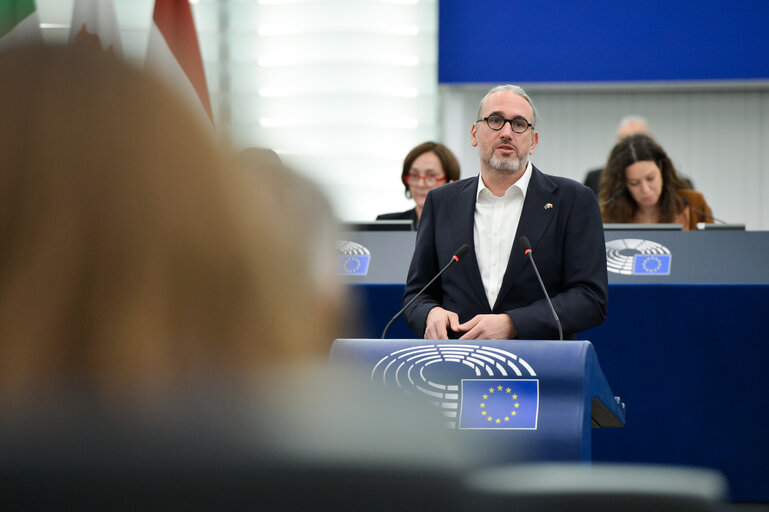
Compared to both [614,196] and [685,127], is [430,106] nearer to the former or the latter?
[685,127]

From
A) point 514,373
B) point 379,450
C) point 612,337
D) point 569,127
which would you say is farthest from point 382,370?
A: point 569,127

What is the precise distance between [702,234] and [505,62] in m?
3.89

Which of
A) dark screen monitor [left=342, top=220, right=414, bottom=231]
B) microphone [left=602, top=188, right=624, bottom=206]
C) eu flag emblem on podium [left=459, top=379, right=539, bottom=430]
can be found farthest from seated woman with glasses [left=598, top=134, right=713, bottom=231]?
eu flag emblem on podium [left=459, top=379, right=539, bottom=430]

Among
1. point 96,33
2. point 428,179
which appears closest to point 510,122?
point 428,179

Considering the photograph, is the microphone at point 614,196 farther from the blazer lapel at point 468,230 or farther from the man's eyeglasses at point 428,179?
the blazer lapel at point 468,230

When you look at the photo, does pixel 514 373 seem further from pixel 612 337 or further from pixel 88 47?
pixel 612 337

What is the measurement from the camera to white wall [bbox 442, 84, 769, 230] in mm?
7793

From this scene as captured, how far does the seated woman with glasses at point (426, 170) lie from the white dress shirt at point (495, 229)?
1.81 m

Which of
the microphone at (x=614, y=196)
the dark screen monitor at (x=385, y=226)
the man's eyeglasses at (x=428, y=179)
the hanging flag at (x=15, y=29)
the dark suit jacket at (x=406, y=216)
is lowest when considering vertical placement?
the hanging flag at (x=15, y=29)

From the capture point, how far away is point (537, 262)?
2746 mm

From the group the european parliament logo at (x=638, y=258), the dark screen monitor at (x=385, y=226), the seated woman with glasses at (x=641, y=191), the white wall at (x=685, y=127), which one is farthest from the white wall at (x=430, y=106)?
the european parliament logo at (x=638, y=258)

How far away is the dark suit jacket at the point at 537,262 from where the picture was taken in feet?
8.78

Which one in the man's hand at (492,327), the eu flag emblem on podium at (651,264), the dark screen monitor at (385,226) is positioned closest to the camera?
the man's hand at (492,327)

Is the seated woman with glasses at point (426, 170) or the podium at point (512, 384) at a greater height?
the seated woman with glasses at point (426, 170)
